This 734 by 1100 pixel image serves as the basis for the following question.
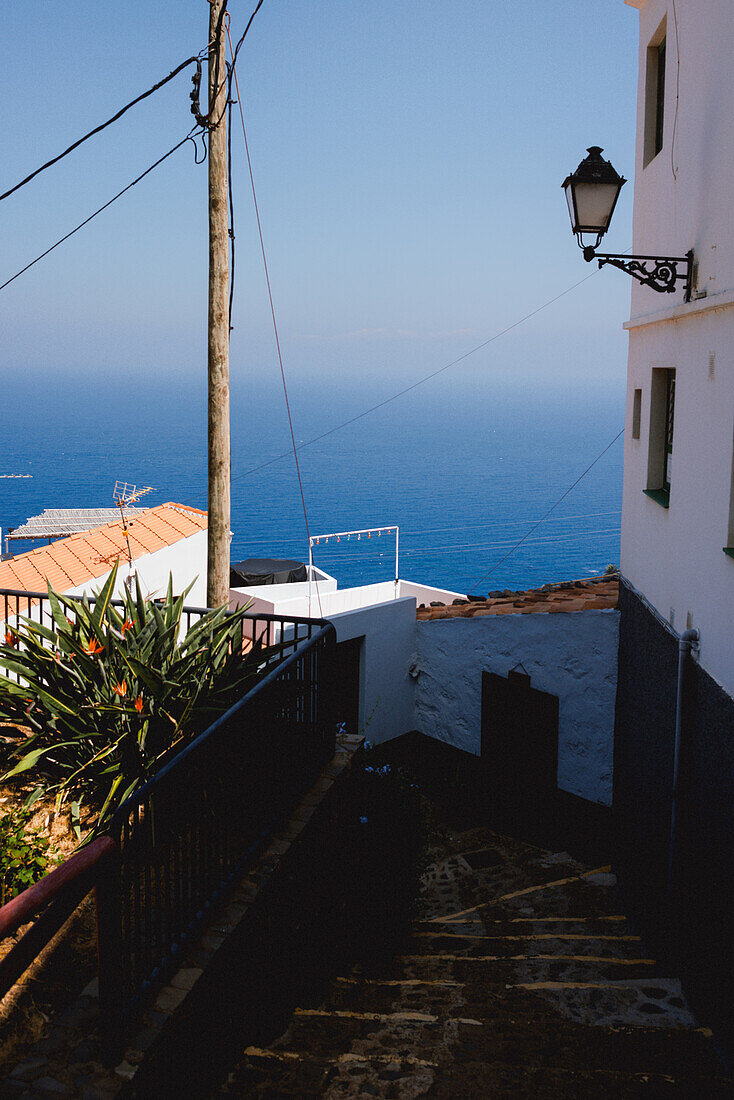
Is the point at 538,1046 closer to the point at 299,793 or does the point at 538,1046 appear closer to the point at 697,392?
the point at 299,793

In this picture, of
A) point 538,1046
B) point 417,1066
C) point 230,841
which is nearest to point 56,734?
point 230,841

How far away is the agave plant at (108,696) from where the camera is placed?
4.83 m

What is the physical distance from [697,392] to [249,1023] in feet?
14.4

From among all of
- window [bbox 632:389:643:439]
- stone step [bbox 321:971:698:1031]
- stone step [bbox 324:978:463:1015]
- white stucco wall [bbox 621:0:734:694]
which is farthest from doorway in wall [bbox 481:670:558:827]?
stone step [bbox 324:978:463:1015]

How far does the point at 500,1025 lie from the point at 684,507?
3.38 meters

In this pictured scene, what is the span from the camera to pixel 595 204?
586 cm

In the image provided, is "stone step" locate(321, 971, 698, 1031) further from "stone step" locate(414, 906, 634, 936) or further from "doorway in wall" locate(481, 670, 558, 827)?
"doorway in wall" locate(481, 670, 558, 827)

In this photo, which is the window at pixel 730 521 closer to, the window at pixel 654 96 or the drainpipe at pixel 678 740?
the drainpipe at pixel 678 740

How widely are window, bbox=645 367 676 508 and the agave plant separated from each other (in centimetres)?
357

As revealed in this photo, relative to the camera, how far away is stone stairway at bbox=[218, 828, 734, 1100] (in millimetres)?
3764

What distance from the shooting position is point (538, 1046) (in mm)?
4312

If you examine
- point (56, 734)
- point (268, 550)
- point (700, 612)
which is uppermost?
point (700, 612)

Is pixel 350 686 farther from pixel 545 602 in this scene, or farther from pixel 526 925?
pixel 526 925

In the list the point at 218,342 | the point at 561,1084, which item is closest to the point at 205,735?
the point at 561,1084
